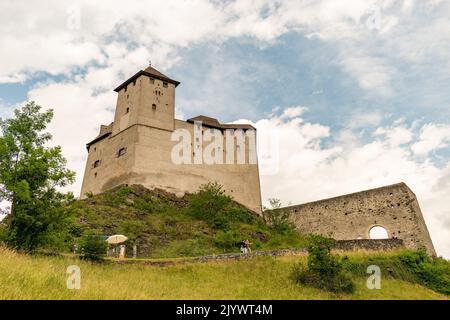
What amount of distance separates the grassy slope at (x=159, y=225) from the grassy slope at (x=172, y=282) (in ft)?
21.8

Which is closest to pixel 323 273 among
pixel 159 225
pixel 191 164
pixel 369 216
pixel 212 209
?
pixel 159 225

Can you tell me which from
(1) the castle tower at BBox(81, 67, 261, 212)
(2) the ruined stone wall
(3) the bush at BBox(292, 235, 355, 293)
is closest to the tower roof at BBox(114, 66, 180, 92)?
(1) the castle tower at BBox(81, 67, 261, 212)

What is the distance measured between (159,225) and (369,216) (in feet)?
56.5

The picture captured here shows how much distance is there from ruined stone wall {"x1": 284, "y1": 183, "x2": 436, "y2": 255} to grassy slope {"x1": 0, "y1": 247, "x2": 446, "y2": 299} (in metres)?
12.4

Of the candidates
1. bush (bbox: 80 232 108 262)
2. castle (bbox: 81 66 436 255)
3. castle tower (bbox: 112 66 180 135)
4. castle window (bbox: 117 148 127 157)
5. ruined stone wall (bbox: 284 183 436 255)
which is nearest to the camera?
bush (bbox: 80 232 108 262)

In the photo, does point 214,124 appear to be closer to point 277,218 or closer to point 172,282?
point 277,218

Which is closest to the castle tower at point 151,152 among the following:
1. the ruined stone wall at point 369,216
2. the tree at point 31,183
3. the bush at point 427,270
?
the ruined stone wall at point 369,216

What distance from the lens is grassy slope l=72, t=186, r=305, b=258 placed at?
25737 millimetres

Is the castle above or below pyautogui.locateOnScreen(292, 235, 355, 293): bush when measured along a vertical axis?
above

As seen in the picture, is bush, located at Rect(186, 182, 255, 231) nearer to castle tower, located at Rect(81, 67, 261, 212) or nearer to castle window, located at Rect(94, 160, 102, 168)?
castle tower, located at Rect(81, 67, 261, 212)

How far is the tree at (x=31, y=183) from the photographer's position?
648 inches

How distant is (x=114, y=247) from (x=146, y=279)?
8.86 m

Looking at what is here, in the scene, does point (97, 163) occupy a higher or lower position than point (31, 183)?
higher

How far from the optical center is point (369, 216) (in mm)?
32531
